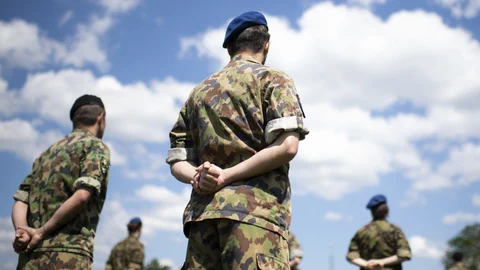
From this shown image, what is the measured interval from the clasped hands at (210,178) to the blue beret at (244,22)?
0.94 meters

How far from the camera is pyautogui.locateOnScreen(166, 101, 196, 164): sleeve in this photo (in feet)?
10.6

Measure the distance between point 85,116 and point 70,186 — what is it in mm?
746

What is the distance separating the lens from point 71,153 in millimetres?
4527

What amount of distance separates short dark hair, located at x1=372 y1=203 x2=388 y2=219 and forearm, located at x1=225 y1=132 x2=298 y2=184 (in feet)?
21.0

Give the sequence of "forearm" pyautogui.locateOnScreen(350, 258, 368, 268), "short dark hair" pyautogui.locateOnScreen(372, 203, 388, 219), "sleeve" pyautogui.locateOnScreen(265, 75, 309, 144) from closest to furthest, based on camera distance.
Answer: "sleeve" pyautogui.locateOnScreen(265, 75, 309, 144), "forearm" pyautogui.locateOnScreen(350, 258, 368, 268), "short dark hair" pyautogui.locateOnScreen(372, 203, 388, 219)

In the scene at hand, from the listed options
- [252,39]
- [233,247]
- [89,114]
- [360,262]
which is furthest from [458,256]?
[233,247]

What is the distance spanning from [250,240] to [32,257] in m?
2.50

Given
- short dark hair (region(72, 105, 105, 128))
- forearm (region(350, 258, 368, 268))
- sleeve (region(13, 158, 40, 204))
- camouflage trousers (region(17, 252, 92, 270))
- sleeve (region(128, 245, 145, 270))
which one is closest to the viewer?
camouflage trousers (region(17, 252, 92, 270))

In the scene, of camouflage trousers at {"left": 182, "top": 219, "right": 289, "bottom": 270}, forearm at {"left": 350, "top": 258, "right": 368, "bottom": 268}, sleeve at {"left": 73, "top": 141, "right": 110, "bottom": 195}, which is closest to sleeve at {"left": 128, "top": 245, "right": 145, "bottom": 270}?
forearm at {"left": 350, "top": 258, "right": 368, "bottom": 268}

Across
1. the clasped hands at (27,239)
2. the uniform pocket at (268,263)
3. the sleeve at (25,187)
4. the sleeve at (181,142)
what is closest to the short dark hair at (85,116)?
the sleeve at (25,187)

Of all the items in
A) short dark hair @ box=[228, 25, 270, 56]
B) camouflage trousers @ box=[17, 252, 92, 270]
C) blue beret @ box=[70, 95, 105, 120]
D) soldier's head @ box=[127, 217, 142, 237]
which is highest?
soldier's head @ box=[127, 217, 142, 237]

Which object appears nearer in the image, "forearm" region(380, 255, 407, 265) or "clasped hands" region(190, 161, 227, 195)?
"clasped hands" region(190, 161, 227, 195)

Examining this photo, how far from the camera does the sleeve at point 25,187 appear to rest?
4745 millimetres

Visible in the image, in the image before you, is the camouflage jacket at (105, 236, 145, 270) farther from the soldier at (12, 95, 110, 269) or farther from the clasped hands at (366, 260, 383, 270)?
the soldier at (12, 95, 110, 269)
